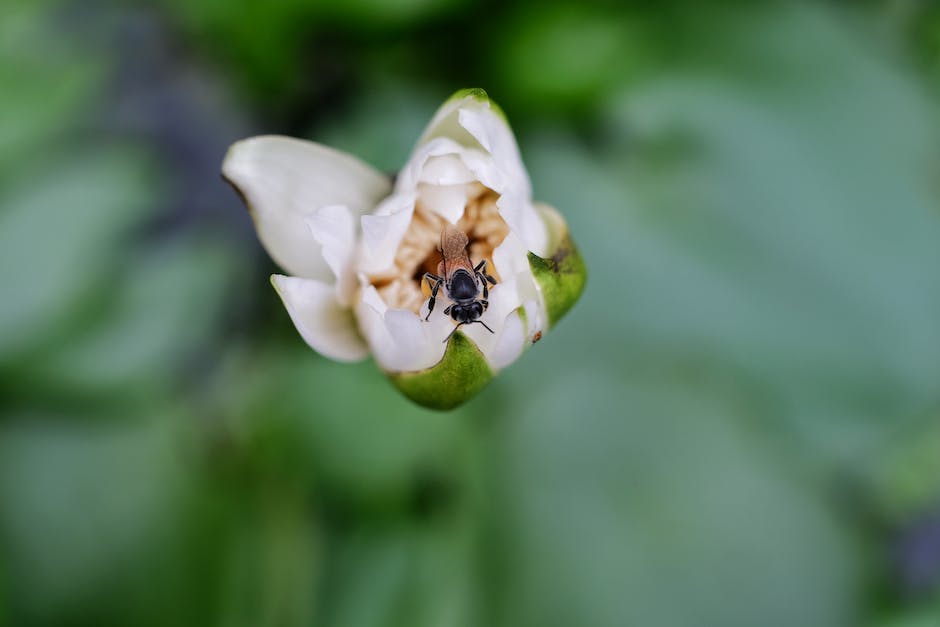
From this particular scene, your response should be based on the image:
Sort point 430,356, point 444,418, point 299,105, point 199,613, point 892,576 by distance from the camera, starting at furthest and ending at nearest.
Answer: point 892,576
point 299,105
point 199,613
point 444,418
point 430,356

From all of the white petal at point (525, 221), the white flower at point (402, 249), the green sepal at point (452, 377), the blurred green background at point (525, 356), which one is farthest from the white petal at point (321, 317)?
the blurred green background at point (525, 356)

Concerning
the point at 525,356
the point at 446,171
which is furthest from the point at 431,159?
the point at 525,356

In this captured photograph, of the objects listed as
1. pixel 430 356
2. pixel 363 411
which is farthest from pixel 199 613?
pixel 430 356

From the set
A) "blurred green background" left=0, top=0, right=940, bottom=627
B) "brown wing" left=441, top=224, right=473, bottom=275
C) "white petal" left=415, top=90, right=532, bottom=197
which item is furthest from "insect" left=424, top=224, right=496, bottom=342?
"blurred green background" left=0, top=0, right=940, bottom=627

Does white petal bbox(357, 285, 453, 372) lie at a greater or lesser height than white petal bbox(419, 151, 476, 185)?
lesser

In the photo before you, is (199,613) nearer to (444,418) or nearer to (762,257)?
(444,418)

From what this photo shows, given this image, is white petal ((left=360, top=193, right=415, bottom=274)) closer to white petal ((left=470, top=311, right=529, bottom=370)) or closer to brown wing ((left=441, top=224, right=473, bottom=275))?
brown wing ((left=441, top=224, right=473, bottom=275))
